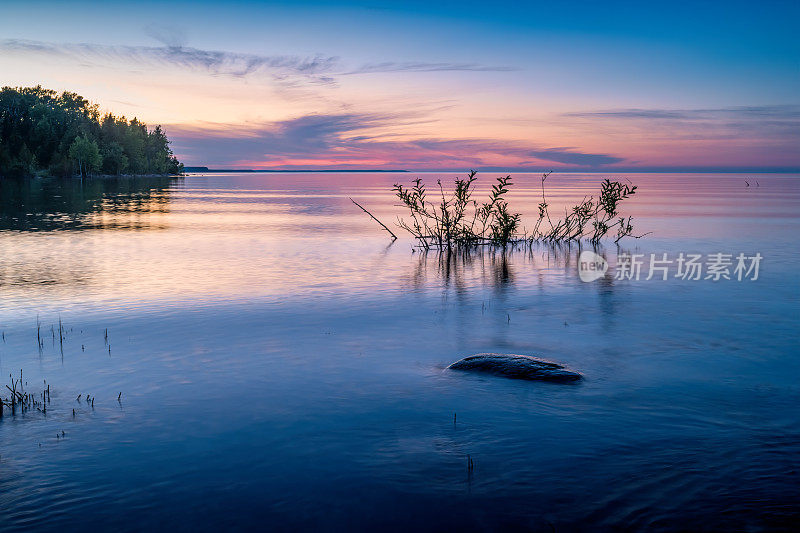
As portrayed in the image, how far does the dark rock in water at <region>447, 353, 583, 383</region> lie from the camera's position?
1188 centimetres

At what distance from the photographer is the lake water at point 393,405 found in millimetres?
7410

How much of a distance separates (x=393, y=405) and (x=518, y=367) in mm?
2854

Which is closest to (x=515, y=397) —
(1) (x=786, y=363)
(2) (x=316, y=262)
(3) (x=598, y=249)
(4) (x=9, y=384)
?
(1) (x=786, y=363)

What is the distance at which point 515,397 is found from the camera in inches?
430

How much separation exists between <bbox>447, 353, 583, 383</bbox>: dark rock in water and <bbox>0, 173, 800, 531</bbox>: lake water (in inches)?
14.9

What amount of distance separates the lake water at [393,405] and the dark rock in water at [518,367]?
14.9 inches

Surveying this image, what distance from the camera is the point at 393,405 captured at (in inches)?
423
